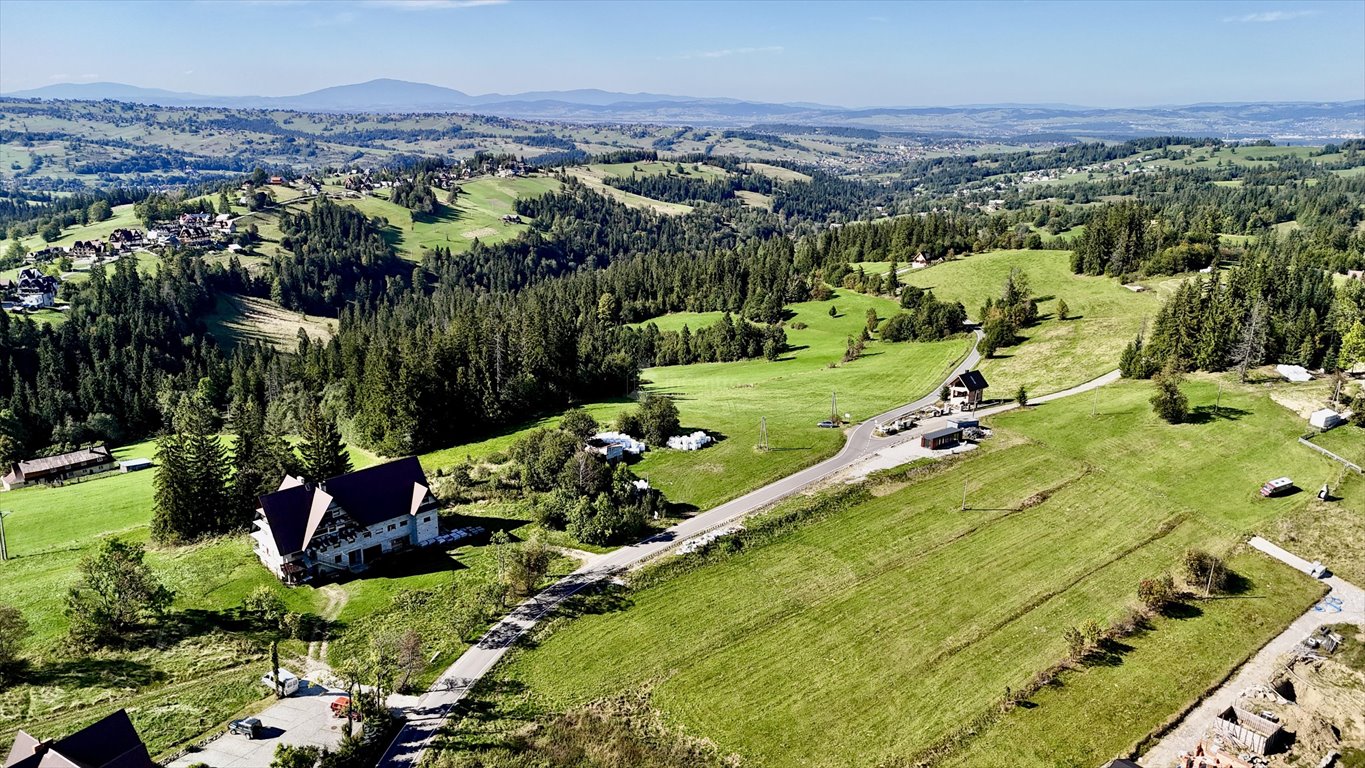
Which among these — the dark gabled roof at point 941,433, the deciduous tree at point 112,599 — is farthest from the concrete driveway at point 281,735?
the dark gabled roof at point 941,433

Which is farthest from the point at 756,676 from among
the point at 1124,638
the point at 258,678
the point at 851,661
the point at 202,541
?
the point at 202,541

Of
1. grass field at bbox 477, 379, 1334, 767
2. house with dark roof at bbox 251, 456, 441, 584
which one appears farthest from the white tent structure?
house with dark roof at bbox 251, 456, 441, 584

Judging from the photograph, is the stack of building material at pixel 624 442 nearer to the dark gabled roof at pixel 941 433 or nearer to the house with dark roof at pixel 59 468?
the dark gabled roof at pixel 941 433

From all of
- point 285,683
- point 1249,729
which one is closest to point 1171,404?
point 1249,729

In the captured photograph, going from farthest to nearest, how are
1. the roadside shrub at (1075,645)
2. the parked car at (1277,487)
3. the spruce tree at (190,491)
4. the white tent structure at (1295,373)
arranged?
the white tent structure at (1295,373) < the spruce tree at (190,491) < the parked car at (1277,487) < the roadside shrub at (1075,645)

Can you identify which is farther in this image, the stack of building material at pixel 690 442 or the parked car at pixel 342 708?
the stack of building material at pixel 690 442

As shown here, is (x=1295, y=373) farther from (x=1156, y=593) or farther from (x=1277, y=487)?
(x=1156, y=593)

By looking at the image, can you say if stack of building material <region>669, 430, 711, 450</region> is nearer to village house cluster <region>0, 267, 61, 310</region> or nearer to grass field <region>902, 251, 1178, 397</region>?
grass field <region>902, 251, 1178, 397</region>
